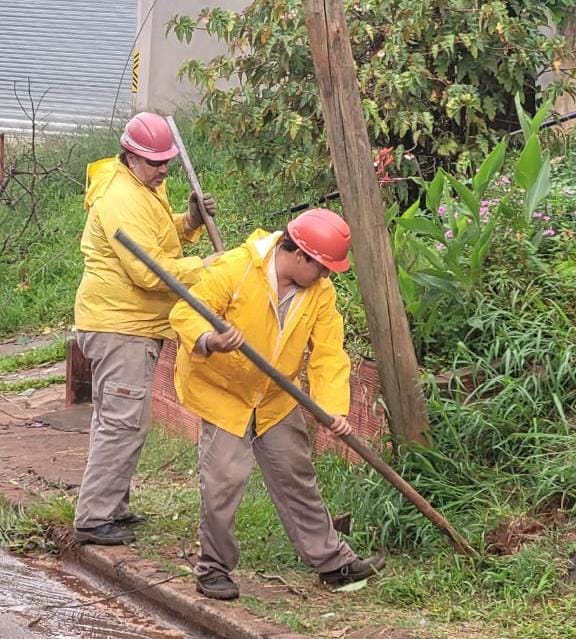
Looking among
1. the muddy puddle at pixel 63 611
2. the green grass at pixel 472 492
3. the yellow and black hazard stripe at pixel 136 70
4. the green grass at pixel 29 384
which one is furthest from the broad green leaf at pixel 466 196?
the yellow and black hazard stripe at pixel 136 70

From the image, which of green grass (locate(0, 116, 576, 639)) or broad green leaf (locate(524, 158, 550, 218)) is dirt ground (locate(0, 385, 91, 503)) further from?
broad green leaf (locate(524, 158, 550, 218))

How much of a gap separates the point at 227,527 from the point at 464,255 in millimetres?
2100

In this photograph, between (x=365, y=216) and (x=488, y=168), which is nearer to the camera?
(x=365, y=216)

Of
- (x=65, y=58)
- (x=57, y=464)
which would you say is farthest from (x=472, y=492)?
(x=65, y=58)

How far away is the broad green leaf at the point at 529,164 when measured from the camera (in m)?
6.62

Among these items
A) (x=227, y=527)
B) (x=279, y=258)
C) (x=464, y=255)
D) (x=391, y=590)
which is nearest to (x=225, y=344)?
(x=279, y=258)

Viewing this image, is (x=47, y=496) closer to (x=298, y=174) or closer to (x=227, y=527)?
(x=227, y=527)

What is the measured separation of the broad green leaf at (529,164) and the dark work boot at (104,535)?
8.49 ft

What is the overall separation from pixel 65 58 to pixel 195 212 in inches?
377

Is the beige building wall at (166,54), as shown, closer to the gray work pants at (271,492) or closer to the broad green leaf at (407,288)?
the broad green leaf at (407,288)

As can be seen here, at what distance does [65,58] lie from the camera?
51.5ft

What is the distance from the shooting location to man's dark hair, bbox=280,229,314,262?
5.29 m

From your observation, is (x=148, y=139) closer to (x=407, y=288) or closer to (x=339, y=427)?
(x=407, y=288)

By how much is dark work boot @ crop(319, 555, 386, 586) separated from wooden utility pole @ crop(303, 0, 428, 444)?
2.19ft
